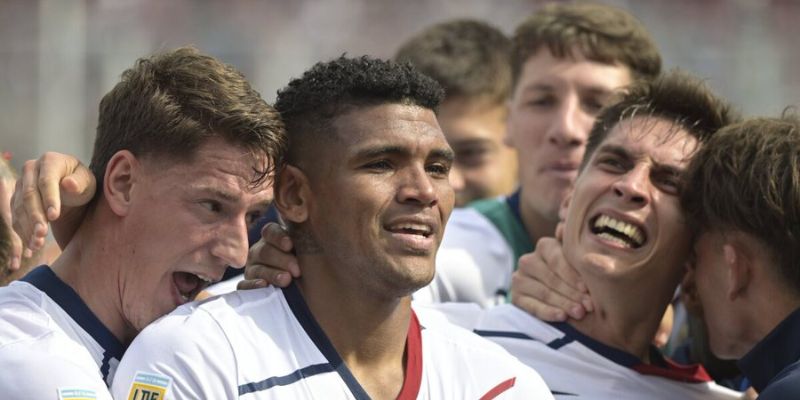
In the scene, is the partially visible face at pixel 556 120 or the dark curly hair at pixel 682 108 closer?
the dark curly hair at pixel 682 108

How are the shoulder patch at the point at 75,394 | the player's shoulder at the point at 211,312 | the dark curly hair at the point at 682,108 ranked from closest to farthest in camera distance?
the shoulder patch at the point at 75,394, the player's shoulder at the point at 211,312, the dark curly hair at the point at 682,108

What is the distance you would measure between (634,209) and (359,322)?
50.1 inches

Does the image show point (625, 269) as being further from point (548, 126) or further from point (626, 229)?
point (548, 126)

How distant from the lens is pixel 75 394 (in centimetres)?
298

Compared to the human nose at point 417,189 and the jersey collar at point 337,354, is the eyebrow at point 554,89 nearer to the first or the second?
the human nose at point 417,189

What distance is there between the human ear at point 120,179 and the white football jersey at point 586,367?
1.52m

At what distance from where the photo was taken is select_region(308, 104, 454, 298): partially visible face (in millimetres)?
3447

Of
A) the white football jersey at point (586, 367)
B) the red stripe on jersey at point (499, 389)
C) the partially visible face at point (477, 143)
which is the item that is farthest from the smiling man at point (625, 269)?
the partially visible face at point (477, 143)

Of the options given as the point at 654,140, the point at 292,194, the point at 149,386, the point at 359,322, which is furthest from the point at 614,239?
the point at 149,386

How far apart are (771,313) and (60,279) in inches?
91.4

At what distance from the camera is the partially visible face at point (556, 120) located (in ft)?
18.2

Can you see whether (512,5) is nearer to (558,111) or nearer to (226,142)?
(558,111)

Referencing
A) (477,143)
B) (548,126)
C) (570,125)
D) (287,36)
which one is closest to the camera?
(570,125)

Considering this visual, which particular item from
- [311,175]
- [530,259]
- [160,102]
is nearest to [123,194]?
[160,102]
